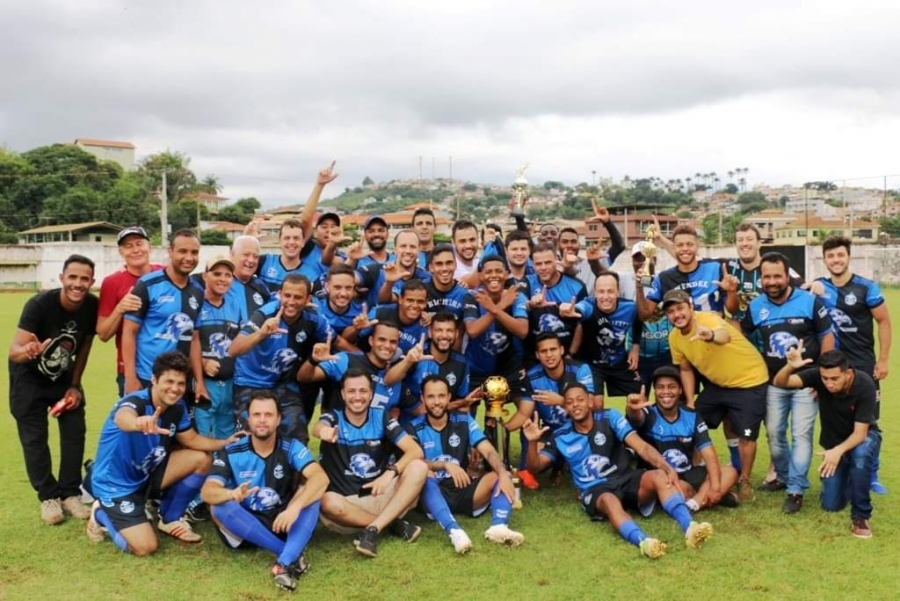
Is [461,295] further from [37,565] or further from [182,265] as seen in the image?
[37,565]

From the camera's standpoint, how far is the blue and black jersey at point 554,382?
624cm

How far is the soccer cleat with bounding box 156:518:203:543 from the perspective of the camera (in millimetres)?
5086

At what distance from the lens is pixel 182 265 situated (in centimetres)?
553

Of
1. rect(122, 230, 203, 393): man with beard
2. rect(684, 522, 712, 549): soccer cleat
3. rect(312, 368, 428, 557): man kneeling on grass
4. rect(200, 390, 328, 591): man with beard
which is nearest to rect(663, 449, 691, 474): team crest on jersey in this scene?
rect(684, 522, 712, 549): soccer cleat

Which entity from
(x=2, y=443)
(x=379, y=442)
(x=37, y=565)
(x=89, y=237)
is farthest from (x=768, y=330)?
(x=89, y=237)

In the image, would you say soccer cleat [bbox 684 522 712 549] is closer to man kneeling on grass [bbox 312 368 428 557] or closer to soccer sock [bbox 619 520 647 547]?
soccer sock [bbox 619 520 647 547]

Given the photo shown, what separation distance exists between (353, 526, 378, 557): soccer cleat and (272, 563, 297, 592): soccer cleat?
0.52 m

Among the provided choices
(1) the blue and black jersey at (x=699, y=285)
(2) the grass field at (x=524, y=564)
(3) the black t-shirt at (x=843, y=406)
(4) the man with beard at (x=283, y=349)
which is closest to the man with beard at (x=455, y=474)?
(2) the grass field at (x=524, y=564)

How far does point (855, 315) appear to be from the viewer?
6.31 m

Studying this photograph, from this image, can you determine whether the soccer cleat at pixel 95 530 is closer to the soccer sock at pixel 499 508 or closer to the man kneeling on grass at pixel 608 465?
the soccer sock at pixel 499 508

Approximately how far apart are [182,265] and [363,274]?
5.63 feet

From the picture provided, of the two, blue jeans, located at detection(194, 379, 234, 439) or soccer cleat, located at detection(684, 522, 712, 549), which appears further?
blue jeans, located at detection(194, 379, 234, 439)

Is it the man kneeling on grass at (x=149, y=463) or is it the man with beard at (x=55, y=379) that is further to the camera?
the man with beard at (x=55, y=379)

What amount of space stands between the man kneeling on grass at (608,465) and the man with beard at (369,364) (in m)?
1.17
